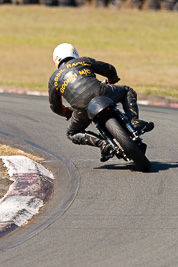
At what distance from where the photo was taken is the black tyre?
6938mm

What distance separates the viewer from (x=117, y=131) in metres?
6.97

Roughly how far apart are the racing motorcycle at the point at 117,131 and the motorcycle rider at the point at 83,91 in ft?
0.34

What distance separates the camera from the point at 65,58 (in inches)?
300

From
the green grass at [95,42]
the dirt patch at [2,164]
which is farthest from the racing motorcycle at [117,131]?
the green grass at [95,42]

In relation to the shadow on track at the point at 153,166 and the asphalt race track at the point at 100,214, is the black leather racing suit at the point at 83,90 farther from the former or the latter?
the asphalt race track at the point at 100,214

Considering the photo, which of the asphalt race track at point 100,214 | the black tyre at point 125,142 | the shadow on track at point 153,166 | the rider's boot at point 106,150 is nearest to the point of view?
the asphalt race track at point 100,214

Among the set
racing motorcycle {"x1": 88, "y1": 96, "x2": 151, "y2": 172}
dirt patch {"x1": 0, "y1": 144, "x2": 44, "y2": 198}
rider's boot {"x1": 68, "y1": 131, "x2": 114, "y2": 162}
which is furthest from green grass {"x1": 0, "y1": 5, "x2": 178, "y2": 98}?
racing motorcycle {"x1": 88, "y1": 96, "x2": 151, "y2": 172}

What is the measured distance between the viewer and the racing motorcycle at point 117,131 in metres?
6.97

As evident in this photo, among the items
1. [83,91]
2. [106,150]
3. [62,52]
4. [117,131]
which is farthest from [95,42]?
[117,131]

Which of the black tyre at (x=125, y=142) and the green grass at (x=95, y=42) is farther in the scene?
the green grass at (x=95, y=42)

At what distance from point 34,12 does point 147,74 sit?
24.8m

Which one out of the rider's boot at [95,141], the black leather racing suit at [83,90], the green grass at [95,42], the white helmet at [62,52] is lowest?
the green grass at [95,42]

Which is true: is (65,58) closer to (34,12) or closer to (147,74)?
(147,74)

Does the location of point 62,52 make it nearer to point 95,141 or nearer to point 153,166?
point 95,141
